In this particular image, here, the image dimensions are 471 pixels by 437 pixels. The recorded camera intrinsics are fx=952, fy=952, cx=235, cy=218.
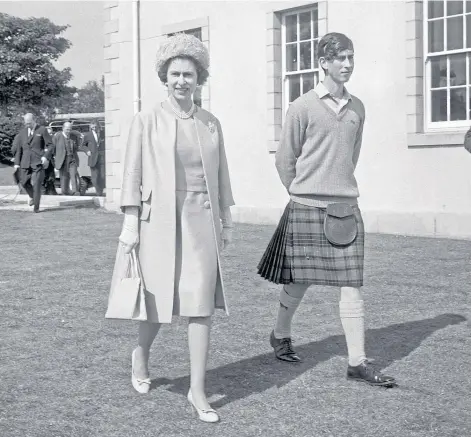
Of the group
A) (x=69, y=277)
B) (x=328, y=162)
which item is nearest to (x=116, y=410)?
(x=328, y=162)

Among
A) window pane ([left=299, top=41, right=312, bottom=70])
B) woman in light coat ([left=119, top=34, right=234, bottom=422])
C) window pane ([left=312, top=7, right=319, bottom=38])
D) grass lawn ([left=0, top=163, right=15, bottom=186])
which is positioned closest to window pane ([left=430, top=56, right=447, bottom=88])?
window pane ([left=312, top=7, right=319, bottom=38])

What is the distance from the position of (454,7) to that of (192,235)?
993cm

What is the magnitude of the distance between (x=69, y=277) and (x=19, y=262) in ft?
5.10

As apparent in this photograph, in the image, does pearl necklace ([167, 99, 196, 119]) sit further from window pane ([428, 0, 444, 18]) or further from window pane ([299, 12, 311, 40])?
window pane ([299, 12, 311, 40])

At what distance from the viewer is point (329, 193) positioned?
5.64 m

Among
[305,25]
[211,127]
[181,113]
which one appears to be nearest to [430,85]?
[305,25]

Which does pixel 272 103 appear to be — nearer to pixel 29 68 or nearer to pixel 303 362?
pixel 303 362

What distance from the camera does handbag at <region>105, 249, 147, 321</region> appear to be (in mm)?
4852

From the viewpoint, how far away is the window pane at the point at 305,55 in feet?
52.6

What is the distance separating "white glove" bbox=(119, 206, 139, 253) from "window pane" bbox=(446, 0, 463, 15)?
996 cm

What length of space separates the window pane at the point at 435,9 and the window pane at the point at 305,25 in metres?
2.56

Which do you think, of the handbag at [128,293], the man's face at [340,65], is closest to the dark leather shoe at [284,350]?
the handbag at [128,293]

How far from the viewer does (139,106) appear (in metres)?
19.1

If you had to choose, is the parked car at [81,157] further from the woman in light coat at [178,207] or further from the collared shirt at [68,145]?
the woman in light coat at [178,207]
